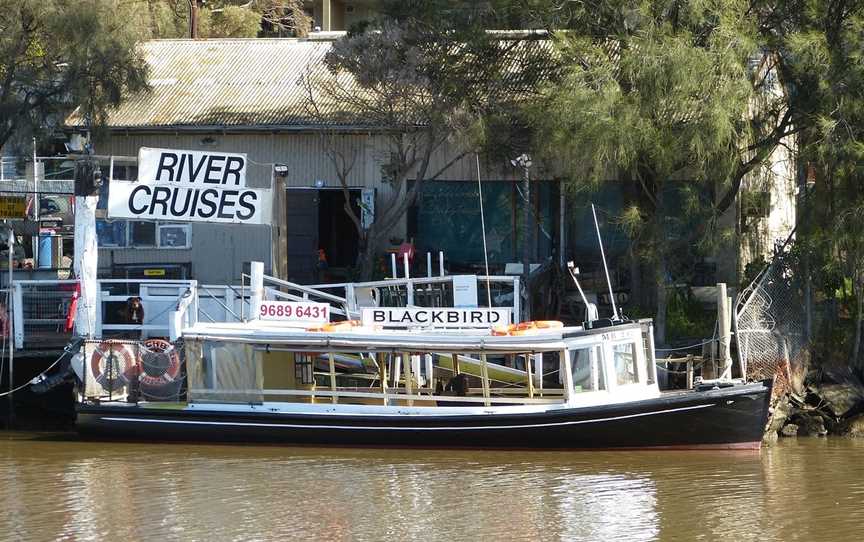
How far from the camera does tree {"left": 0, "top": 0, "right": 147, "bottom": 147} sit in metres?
25.7

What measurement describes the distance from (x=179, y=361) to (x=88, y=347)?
150cm

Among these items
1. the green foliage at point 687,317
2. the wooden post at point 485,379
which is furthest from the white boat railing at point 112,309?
the green foliage at point 687,317

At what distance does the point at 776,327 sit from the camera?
73.6 feet

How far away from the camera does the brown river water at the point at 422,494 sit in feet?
50.9

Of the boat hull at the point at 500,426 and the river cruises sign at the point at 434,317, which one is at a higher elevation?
the river cruises sign at the point at 434,317

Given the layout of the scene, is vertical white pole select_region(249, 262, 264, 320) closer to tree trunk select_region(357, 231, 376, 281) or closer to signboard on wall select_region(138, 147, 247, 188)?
signboard on wall select_region(138, 147, 247, 188)

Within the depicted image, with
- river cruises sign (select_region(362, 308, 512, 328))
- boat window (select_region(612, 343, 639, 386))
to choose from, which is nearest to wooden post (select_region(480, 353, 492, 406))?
river cruises sign (select_region(362, 308, 512, 328))

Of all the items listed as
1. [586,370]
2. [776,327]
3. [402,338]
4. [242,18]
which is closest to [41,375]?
[402,338]

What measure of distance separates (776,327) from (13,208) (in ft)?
46.0

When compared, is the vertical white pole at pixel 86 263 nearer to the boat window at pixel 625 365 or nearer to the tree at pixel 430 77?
the tree at pixel 430 77

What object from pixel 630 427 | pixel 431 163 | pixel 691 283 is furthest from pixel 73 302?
pixel 691 283

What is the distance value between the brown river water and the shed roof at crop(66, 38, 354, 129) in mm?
9784

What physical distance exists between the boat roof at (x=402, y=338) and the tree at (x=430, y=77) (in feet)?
19.3

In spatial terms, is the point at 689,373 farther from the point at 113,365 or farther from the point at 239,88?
the point at 239,88
